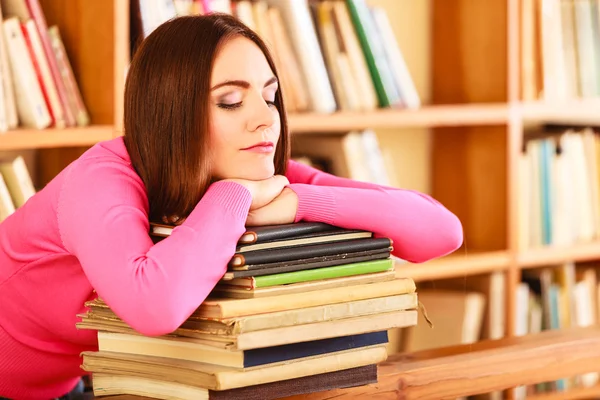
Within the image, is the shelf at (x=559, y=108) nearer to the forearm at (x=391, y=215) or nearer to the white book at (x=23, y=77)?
the forearm at (x=391, y=215)

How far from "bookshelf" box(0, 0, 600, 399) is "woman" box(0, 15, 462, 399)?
2.62ft

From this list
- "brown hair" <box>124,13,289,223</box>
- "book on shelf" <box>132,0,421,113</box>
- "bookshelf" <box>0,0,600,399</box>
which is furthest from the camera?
"bookshelf" <box>0,0,600,399</box>

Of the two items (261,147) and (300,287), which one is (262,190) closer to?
(261,147)

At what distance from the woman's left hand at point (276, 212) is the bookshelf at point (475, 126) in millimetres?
975

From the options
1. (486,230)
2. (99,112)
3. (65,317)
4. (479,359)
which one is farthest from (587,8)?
(65,317)

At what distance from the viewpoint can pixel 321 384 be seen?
48.4 inches

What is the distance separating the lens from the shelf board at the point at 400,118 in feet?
7.74

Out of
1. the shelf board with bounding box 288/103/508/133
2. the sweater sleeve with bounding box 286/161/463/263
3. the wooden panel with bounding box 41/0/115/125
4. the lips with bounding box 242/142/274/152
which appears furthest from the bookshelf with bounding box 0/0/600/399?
the lips with bounding box 242/142/274/152

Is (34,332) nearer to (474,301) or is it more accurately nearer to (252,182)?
(252,182)

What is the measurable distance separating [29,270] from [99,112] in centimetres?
69

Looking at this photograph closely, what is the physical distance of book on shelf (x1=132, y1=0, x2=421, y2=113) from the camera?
2.35 meters

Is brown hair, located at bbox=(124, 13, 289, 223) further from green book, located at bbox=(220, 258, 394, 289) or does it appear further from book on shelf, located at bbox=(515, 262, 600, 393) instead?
book on shelf, located at bbox=(515, 262, 600, 393)

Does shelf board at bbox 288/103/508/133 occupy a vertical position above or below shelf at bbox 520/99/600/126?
below

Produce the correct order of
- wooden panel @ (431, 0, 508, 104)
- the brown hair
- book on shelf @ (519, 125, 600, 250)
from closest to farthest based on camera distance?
the brown hair < wooden panel @ (431, 0, 508, 104) < book on shelf @ (519, 125, 600, 250)
